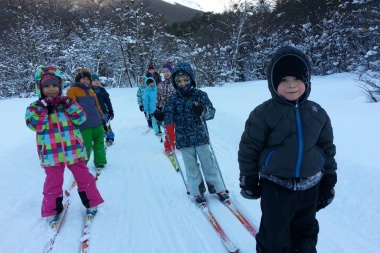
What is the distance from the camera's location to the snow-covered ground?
3074 mm

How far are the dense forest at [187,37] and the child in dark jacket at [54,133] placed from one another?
37.3 feet

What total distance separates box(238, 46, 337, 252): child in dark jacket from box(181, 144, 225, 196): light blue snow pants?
1.58 metres

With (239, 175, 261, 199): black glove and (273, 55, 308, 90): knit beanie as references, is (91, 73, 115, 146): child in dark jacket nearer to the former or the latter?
(239, 175, 261, 199): black glove

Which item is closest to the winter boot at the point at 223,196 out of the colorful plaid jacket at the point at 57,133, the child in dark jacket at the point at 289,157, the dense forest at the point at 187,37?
the child in dark jacket at the point at 289,157

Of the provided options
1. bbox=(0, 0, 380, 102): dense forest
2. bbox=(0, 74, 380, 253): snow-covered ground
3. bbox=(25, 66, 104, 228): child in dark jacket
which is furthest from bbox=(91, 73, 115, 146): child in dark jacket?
bbox=(0, 0, 380, 102): dense forest

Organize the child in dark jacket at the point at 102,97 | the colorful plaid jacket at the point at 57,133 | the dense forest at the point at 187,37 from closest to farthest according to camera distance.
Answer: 1. the colorful plaid jacket at the point at 57,133
2. the child in dark jacket at the point at 102,97
3. the dense forest at the point at 187,37

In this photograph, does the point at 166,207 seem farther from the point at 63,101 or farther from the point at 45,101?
the point at 45,101

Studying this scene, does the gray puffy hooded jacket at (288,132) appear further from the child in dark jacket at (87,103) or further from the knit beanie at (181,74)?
the child in dark jacket at (87,103)

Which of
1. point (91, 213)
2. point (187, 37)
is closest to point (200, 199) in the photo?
point (91, 213)

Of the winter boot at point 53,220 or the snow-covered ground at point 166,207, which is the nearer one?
the snow-covered ground at point 166,207

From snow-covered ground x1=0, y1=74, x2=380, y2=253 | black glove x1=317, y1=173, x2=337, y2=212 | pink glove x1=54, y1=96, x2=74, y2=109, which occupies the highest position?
pink glove x1=54, y1=96, x2=74, y2=109

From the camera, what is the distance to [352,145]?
4.47 meters

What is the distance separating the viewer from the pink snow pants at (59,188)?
352 centimetres

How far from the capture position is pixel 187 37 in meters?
29.8
